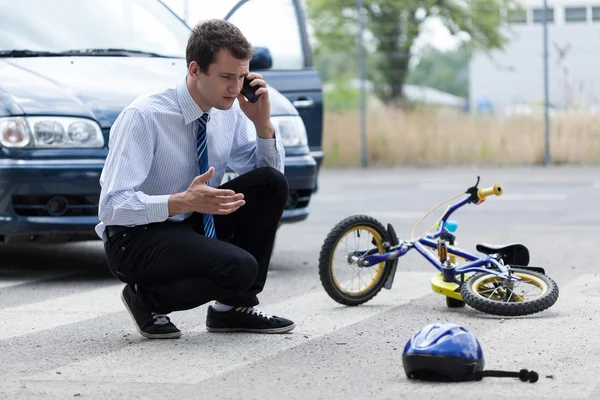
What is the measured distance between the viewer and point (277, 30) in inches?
449

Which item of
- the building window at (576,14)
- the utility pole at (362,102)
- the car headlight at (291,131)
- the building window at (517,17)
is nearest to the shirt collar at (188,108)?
the car headlight at (291,131)

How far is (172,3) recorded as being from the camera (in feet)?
33.0

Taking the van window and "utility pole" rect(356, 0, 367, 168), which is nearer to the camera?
the van window

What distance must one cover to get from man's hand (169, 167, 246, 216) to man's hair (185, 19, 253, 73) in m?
0.52

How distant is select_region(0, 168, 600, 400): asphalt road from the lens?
488 centimetres

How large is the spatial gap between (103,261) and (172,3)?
199 centimetres

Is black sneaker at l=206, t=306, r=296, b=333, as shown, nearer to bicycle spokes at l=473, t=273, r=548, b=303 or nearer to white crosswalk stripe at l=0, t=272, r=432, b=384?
white crosswalk stripe at l=0, t=272, r=432, b=384

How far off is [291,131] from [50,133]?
1.57 meters

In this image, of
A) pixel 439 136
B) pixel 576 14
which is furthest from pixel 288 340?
pixel 576 14

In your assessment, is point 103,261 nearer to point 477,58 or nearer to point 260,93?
point 260,93

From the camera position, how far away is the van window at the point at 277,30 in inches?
440

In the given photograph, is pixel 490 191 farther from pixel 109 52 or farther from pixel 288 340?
pixel 109 52

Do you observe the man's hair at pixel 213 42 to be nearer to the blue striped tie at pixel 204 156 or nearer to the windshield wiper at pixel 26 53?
the blue striped tie at pixel 204 156

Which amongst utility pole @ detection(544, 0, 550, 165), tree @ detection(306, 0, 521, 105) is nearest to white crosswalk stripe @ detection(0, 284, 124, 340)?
utility pole @ detection(544, 0, 550, 165)
